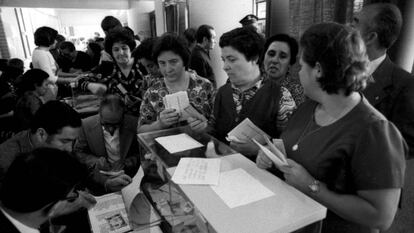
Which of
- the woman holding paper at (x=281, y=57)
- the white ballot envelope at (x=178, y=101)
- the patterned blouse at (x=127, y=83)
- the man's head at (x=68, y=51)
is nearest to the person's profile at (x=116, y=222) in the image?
the white ballot envelope at (x=178, y=101)

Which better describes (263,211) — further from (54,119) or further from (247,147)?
(54,119)

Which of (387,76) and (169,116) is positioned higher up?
(387,76)

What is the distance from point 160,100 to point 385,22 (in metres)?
1.53

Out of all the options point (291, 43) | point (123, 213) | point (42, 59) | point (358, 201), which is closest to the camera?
point (358, 201)

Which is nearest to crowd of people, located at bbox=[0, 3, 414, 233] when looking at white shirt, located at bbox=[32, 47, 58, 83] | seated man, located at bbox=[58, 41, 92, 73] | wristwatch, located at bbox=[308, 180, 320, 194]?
wristwatch, located at bbox=[308, 180, 320, 194]

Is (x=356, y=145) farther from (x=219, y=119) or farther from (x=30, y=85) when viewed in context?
(x=30, y=85)

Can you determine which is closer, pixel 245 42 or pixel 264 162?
pixel 264 162

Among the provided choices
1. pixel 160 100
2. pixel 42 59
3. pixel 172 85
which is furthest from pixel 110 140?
pixel 42 59

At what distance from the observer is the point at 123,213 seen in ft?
5.07

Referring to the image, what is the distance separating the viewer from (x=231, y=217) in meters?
0.76

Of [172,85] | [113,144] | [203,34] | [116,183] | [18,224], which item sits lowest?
[116,183]

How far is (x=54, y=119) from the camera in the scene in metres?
1.78

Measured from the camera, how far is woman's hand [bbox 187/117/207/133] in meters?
1.67

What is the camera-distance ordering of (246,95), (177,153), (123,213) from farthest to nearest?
(246,95) < (123,213) < (177,153)
